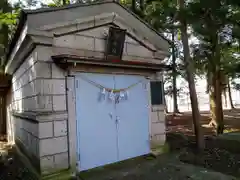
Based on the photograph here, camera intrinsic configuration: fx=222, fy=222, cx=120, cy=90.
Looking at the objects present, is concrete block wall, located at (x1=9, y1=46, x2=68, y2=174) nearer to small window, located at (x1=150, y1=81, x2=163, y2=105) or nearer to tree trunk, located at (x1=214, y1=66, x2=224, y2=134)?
small window, located at (x1=150, y1=81, x2=163, y2=105)

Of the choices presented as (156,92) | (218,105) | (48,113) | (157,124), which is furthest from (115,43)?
(218,105)

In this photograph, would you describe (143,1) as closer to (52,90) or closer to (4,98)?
(52,90)

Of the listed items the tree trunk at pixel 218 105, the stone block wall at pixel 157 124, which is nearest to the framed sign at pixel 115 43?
the stone block wall at pixel 157 124

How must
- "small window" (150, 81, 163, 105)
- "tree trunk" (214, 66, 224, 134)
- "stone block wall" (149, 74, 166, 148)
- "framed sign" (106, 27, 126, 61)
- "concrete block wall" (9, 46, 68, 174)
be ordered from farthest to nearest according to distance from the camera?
"tree trunk" (214, 66, 224, 134) < "small window" (150, 81, 163, 105) < "stone block wall" (149, 74, 166, 148) < "framed sign" (106, 27, 126, 61) < "concrete block wall" (9, 46, 68, 174)

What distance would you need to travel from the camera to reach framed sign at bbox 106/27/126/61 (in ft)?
17.3

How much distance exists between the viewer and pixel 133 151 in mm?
5516

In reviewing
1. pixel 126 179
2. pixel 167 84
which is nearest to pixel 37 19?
pixel 126 179

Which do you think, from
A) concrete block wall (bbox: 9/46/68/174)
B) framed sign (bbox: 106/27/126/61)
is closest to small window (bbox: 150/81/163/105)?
framed sign (bbox: 106/27/126/61)

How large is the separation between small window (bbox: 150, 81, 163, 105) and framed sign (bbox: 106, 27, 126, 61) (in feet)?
4.23

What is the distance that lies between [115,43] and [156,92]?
1.79 metres

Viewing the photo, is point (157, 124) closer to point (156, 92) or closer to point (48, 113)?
point (156, 92)

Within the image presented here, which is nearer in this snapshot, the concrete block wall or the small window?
the concrete block wall

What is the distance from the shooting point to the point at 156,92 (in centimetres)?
610

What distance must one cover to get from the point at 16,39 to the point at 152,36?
3549 millimetres
